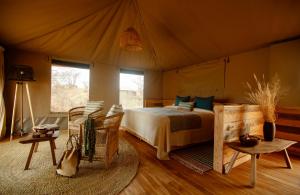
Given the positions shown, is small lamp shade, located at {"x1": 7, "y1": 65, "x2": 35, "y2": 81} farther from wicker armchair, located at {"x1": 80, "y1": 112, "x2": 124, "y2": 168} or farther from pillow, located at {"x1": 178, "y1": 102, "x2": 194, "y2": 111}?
pillow, located at {"x1": 178, "y1": 102, "x2": 194, "y2": 111}

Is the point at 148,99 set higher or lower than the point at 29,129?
higher

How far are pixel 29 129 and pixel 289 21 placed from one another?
566 cm

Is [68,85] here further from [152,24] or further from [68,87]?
[152,24]

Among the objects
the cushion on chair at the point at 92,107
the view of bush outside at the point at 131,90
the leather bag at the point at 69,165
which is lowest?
the leather bag at the point at 69,165

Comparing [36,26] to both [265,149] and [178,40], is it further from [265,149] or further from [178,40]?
[265,149]

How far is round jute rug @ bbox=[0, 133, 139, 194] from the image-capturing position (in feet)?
5.17

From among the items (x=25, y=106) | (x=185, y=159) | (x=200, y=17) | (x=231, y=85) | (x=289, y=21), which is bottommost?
(x=185, y=159)

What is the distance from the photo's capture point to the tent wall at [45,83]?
3.71m

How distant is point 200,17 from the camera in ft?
8.40

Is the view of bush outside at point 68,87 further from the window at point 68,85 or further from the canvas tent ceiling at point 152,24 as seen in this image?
the canvas tent ceiling at point 152,24

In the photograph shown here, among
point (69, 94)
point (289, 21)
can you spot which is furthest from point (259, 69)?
point (69, 94)

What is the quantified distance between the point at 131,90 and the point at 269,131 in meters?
4.15

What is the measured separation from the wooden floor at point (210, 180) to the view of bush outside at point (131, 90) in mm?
3180

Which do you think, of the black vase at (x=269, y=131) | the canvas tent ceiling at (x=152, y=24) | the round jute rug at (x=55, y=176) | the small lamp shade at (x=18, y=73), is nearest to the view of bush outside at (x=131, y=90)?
the canvas tent ceiling at (x=152, y=24)
